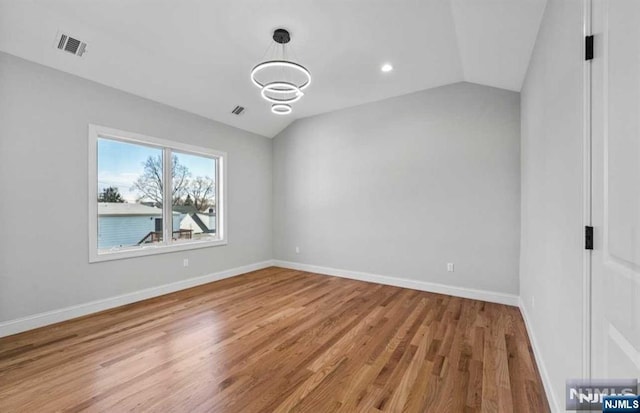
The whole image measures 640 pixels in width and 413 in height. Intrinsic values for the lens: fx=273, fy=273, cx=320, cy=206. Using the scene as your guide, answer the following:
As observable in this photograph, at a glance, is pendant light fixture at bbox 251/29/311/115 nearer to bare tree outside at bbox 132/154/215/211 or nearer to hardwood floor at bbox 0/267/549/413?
bare tree outside at bbox 132/154/215/211

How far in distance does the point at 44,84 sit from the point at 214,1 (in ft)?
7.37

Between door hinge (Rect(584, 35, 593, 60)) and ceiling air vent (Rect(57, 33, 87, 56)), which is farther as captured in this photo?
ceiling air vent (Rect(57, 33, 87, 56))

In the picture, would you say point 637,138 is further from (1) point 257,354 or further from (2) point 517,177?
(2) point 517,177

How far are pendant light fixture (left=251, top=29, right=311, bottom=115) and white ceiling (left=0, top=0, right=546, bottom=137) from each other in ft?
0.47

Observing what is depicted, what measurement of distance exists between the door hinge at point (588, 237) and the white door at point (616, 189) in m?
0.03

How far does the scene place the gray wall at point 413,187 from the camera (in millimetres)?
3803

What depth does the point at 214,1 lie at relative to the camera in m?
2.66

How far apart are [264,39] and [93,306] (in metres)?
3.93

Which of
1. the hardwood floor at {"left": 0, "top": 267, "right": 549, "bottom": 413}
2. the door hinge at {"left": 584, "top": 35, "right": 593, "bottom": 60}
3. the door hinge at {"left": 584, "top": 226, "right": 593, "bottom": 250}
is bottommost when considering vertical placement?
the hardwood floor at {"left": 0, "top": 267, "right": 549, "bottom": 413}

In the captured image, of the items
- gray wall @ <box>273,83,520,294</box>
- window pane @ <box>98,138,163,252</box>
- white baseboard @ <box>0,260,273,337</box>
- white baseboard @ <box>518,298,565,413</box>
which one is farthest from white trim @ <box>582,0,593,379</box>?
window pane @ <box>98,138,163,252</box>

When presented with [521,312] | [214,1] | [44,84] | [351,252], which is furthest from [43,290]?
[521,312]

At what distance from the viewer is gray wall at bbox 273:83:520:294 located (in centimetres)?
380

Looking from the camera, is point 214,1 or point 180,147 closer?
point 214,1

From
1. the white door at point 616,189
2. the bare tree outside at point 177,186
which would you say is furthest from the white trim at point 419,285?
the white door at point 616,189
